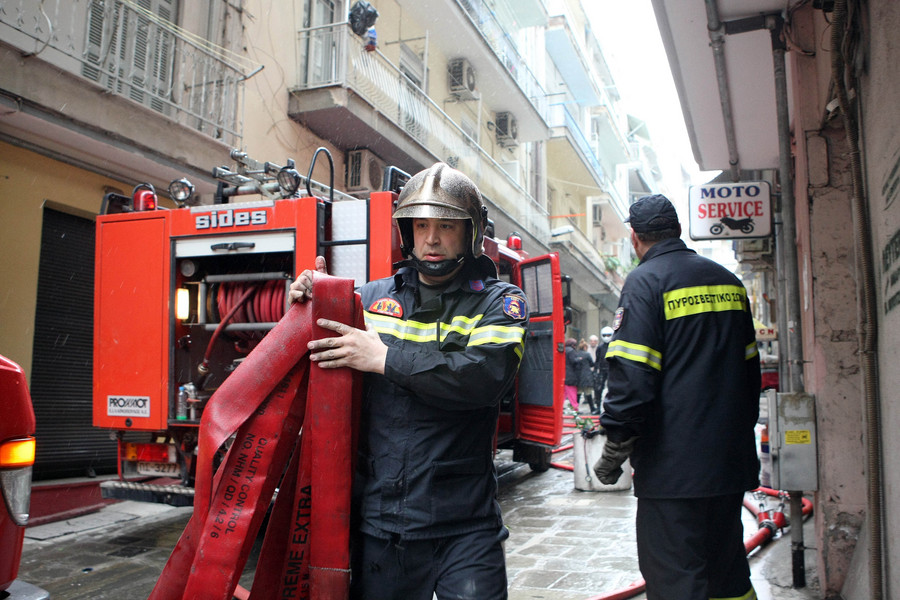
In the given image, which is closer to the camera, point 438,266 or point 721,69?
point 438,266

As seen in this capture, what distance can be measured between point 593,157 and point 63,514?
2392 centimetres

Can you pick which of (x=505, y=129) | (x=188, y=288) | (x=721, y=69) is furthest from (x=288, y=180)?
(x=505, y=129)

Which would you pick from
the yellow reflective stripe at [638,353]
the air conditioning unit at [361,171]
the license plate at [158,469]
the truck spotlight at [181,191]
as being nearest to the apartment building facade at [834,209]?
the yellow reflective stripe at [638,353]

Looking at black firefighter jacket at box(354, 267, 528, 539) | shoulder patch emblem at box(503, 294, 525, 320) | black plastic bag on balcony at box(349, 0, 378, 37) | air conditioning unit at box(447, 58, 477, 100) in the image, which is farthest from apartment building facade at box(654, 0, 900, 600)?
air conditioning unit at box(447, 58, 477, 100)

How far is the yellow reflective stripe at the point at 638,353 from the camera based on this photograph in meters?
2.79

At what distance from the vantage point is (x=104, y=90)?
24.2ft

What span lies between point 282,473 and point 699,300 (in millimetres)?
1714

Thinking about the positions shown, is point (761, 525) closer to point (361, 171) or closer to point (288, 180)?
point (288, 180)

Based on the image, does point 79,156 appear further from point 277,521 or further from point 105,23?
point 277,521

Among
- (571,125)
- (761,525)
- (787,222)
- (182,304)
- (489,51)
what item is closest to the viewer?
(787,222)

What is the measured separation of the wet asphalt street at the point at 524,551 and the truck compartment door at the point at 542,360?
0.74m

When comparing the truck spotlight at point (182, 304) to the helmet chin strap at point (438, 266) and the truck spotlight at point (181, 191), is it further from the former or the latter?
the helmet chin strap at point (438, 266)

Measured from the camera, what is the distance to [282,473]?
213 centimetres

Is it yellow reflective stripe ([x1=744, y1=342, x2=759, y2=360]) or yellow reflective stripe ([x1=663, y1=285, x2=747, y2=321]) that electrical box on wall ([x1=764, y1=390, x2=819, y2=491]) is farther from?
yellow reflective stripe ([x1=663, y1=285, x2=747, y2=321])
